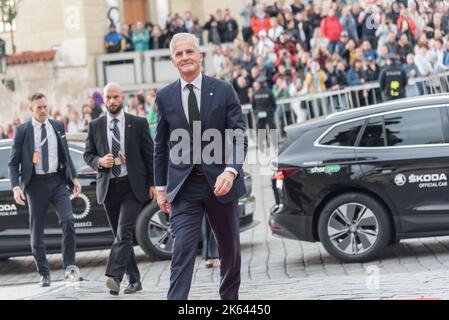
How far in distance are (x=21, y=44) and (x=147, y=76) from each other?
168 inches

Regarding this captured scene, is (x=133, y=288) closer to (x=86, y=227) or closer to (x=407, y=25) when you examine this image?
(x=86, y=227)

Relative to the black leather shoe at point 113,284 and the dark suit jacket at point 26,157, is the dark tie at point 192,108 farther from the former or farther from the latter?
the dark suit jacket at point 26,157

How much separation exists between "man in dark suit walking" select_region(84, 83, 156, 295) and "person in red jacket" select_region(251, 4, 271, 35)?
1948 centimetres

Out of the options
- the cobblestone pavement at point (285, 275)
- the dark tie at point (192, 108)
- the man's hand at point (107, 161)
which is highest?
the dark tie at point (192, 108)

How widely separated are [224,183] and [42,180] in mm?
5088

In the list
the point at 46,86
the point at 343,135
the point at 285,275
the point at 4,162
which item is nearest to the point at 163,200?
the point at 285,275

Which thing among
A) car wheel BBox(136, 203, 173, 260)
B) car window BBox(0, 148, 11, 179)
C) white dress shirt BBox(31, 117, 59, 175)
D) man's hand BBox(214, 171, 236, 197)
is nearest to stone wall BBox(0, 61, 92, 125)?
car window BBox(0, 148, 11, 179)

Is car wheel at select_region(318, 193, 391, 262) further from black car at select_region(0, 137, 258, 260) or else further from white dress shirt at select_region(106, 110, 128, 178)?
white dress shirt at select_region(106, 110, 128, 178)

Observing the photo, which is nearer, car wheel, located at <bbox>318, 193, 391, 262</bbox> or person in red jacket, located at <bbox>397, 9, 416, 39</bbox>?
car wheel, located at <bbox>318, 193, 391, 262</bbox>

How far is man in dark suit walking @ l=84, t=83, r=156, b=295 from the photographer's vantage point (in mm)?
A: 11234

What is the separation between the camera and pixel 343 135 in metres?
13.8

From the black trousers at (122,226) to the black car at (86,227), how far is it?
128 inches

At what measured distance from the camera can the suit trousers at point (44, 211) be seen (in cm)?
1291

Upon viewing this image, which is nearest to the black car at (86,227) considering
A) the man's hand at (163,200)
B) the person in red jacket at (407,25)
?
the man's hand at (163,200)
